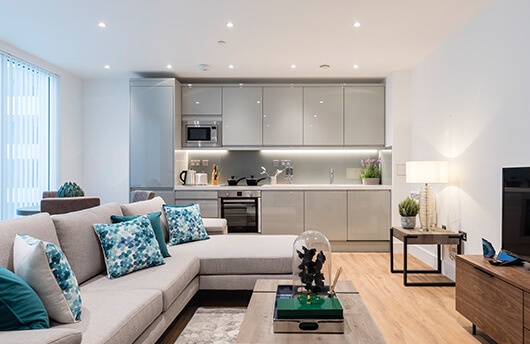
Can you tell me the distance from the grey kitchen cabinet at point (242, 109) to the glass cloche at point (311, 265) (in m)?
3.60

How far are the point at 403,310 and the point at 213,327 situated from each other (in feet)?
5.39

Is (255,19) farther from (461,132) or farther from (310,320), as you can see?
(310,320)

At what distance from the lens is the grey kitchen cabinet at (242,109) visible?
18.0 ft

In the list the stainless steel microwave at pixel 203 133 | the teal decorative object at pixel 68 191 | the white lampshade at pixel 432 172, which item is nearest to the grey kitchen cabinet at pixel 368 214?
the white lampshade at pixel 432 172

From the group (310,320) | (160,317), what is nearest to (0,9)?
(160,317)

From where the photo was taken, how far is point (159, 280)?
7.72 ft

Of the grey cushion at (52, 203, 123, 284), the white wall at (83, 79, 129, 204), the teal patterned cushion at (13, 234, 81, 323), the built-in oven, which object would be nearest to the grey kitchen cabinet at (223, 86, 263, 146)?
the built-in oven

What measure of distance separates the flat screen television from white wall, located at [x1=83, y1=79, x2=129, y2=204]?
5.11 m

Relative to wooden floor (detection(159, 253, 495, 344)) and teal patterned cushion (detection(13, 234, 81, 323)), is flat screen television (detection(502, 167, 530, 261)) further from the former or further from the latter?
teal patterned cushion (detection(13, 234, 81, 323))

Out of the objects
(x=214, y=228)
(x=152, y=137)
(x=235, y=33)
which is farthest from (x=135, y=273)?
(x=152, y=137)

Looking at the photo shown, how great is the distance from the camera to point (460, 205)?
366 cm

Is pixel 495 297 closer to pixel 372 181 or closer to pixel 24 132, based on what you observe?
pixel 372 181

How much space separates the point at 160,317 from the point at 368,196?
3793 mm

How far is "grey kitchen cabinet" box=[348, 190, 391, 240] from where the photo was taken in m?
5.22
